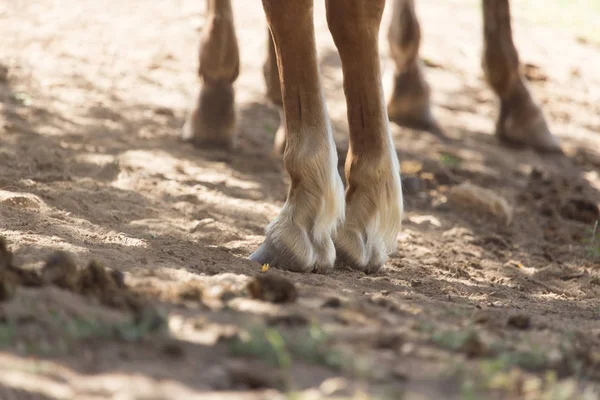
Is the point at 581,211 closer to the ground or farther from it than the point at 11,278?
farther from it

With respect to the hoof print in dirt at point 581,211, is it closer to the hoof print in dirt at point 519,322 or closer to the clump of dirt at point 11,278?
the hoof print in dirt at point 519,322

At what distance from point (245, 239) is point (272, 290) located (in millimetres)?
1365

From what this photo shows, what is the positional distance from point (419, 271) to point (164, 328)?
1.84 m

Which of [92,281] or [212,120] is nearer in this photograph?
[92,281]

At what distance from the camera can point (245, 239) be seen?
3775 mm

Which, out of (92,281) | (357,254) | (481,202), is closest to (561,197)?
(481,202)

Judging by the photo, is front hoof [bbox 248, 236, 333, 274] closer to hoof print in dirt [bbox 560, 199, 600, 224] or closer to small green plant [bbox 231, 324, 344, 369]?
small green plant [bbox 231, 324, 344, 369]

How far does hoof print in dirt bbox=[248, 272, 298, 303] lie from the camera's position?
7.87 ft

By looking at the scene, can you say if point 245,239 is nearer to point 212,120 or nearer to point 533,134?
point 212,120

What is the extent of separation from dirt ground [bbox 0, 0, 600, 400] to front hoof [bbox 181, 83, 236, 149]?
115 mm

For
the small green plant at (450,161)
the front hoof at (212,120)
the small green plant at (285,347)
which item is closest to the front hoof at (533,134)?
the small green plant at (450,161)

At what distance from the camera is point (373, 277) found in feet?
11.1

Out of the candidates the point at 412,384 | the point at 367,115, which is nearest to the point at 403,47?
the point at 367,115

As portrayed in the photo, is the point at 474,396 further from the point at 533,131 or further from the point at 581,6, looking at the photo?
the point at 581,6
